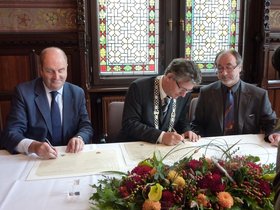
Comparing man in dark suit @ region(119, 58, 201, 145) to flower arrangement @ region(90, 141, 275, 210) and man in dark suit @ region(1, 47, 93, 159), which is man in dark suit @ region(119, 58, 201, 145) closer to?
man in dark suit @ region(1, 47, 93, 159)

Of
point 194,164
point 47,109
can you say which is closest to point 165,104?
point 47,109

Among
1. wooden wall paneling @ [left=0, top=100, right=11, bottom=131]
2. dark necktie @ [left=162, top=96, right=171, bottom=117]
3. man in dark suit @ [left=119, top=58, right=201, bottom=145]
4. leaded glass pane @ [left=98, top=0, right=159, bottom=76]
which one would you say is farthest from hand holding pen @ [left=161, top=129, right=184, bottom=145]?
wooden wall paneling @ [left=0, top=100, right=11, bottom=131]

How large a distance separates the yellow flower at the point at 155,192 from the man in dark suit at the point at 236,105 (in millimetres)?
1424

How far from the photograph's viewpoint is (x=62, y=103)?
219 centimetres

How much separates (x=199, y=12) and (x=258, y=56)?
866 mm

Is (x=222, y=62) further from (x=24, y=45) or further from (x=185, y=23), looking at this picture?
(x=24, y=45)

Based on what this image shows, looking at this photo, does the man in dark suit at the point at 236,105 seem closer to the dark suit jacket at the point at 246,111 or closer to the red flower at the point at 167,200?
the dark suit jacket at the point at 246,111

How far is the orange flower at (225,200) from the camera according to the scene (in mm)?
1076

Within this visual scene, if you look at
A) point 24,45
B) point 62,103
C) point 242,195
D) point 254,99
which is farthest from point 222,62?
point 24,45

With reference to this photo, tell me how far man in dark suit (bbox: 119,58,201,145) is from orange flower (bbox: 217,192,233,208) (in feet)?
3.08

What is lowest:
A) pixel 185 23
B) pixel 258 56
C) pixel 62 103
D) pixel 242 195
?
pixel 242 195

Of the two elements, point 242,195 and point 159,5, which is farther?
point 159,5

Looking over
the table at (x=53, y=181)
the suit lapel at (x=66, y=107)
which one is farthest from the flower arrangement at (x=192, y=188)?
the suit lapel at (x=66, y=107)

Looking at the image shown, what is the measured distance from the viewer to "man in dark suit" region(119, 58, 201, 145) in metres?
2.08
